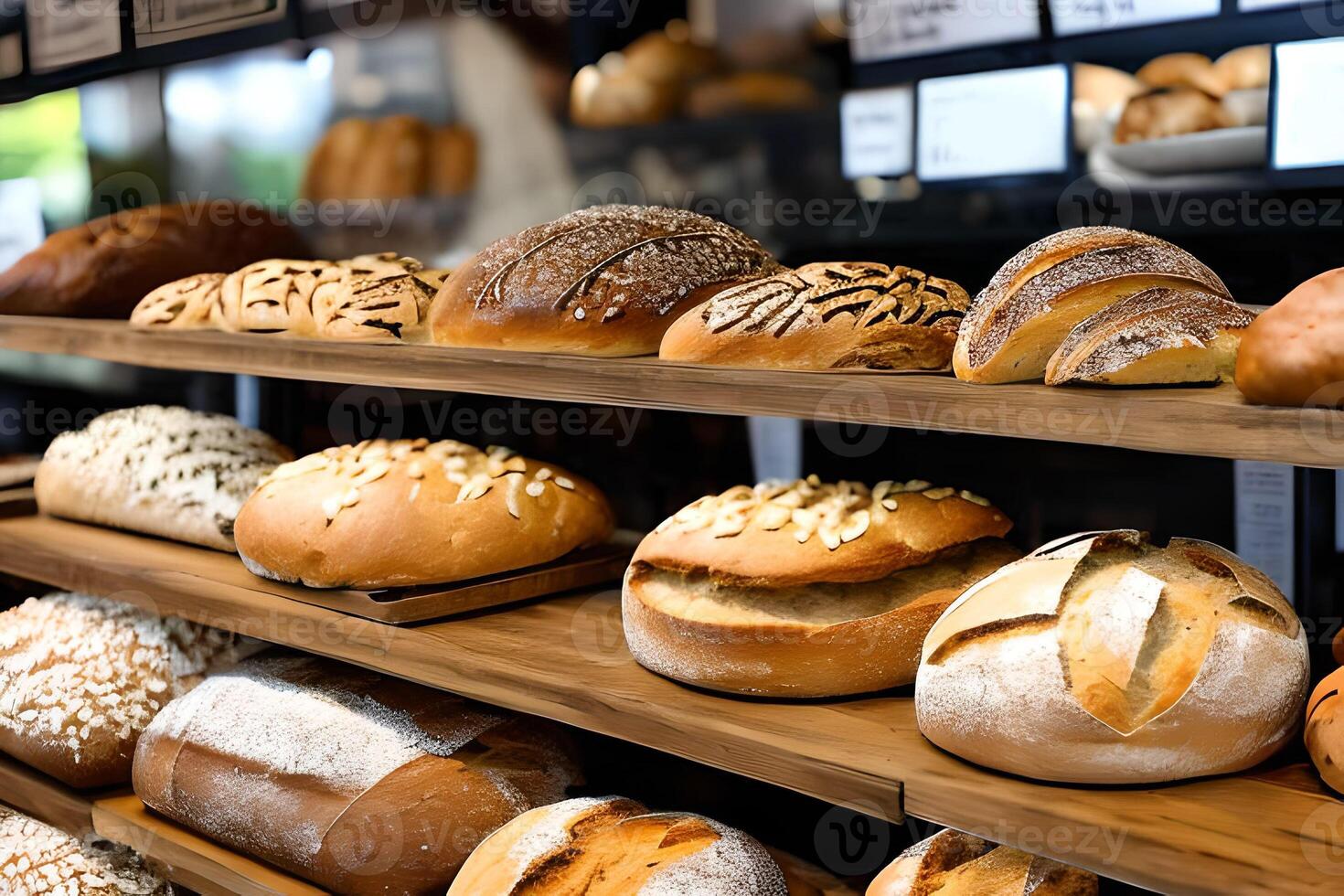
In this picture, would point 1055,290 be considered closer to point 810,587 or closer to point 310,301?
point 810,587

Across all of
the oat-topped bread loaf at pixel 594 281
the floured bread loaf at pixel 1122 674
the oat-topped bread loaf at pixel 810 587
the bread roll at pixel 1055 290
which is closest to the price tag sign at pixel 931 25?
the oat-topped bread loaf at pixel 594 281

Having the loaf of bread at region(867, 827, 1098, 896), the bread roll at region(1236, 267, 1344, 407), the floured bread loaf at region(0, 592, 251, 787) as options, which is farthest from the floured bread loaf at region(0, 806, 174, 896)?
the bread roll at region(1236, 267, 1344, 407)

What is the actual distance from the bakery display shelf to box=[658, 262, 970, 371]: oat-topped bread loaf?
1.34 feet

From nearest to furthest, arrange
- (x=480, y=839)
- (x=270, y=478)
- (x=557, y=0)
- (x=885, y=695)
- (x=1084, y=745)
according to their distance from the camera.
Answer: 1. (x=1084, y=745)
2. (x=885, y=695)
3. (x=480, y=839)
4. (x=270, y=478)
5. (x=557, y=0)

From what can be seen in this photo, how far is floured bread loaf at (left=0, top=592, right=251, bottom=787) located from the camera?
2.21 m

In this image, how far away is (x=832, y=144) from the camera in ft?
6.19

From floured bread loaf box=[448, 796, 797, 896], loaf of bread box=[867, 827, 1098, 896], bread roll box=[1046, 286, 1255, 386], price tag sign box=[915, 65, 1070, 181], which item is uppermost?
price tag sign box=[915, 65, 1070, 181]

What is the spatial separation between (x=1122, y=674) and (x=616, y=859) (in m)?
0.73

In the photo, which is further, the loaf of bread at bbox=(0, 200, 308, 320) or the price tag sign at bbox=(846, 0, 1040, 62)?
the loaf of bread at bbox=(0, 200, 308, 320)

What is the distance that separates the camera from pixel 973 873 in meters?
1.41

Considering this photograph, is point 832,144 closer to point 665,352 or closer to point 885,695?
point 665,352

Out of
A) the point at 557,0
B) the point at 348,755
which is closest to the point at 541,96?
the point at 557,0

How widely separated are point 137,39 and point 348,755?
5.96 ft

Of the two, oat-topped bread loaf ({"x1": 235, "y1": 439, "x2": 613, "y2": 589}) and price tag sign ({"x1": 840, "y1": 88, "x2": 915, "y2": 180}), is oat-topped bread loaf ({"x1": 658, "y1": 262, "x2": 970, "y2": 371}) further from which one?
oat-topped bread loaf ({"x1": 235, "y1": 439, "x2": 613, "y2": 589})
